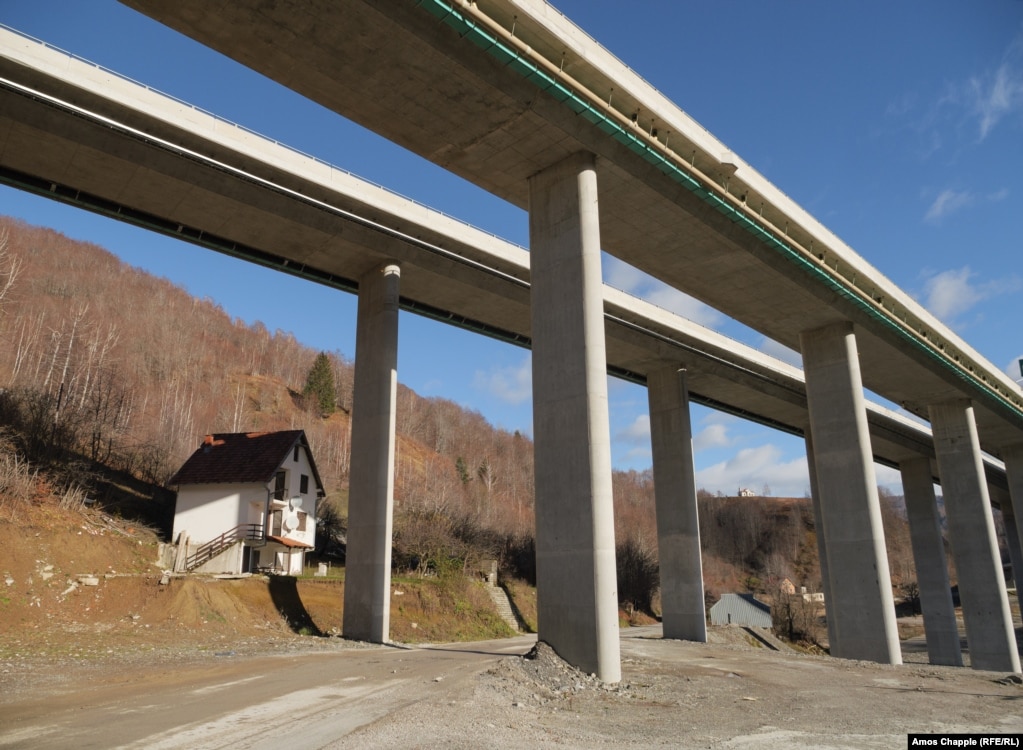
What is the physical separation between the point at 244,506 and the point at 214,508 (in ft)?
3.96

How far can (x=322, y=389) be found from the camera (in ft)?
257

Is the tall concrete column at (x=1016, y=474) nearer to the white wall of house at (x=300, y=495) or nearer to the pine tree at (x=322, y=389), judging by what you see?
the white wall of house at (x=300, y=495)

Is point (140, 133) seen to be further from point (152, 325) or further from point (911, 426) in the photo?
point (152, 325)

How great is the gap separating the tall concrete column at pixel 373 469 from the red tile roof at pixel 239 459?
337 inches

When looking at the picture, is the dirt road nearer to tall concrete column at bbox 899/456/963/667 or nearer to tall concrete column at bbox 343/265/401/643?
tall concrete column at bbox 343/265/401/643

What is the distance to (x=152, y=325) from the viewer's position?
78.4m

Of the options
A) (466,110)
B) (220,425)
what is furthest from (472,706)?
(220,425)

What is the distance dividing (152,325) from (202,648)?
231ft

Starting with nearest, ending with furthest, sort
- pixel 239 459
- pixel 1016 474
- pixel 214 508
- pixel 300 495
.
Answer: pixel 214 508 < pixel 239 459 < pixel 300 495 < pixel 1016 474

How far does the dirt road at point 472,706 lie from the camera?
27.3 feet

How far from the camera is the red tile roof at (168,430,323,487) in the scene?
97.8 ft

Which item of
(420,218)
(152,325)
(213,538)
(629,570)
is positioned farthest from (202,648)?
(152,325)

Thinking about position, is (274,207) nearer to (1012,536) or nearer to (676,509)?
(676,509)

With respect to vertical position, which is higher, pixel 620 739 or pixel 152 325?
pixel 152 325
